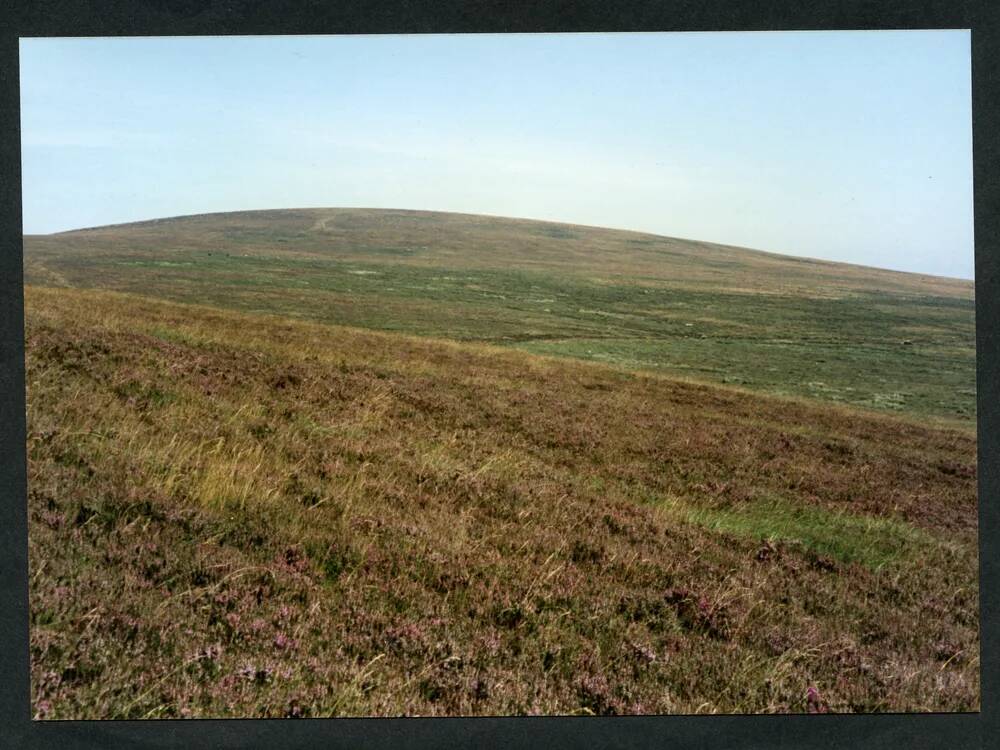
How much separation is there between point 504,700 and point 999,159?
6.48 meters

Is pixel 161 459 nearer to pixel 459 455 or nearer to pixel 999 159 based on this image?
pixel 459 455

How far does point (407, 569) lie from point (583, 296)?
41706mm

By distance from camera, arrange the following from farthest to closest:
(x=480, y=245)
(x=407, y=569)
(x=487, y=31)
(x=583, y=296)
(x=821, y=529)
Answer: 1. (x=480, y=245)
2. (x=583, y=296)
3. (x=821, y=529)
4. (x=487, y=31)
5. (x=407, y=569)

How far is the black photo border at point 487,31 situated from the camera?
16.9 feet

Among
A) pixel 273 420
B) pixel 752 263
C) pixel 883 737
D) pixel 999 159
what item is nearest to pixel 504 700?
pixel 883 737

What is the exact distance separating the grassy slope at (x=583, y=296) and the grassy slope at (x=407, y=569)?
95.2 inches

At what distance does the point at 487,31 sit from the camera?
6.13 metres

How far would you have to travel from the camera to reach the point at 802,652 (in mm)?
5805

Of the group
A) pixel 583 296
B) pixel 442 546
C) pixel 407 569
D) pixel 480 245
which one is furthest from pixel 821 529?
pixel 480 245

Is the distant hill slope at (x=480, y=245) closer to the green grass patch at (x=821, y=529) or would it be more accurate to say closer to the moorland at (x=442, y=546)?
the moorland at (x=442, y=546)

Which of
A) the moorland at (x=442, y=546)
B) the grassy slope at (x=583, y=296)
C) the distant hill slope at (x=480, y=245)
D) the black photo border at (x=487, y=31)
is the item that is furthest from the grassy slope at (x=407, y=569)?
the distant hill slope at (x=480, y=245)

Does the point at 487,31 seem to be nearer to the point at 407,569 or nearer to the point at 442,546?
the point at 442,546

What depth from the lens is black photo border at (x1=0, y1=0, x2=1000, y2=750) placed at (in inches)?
203

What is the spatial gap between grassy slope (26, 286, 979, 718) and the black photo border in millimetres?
206
